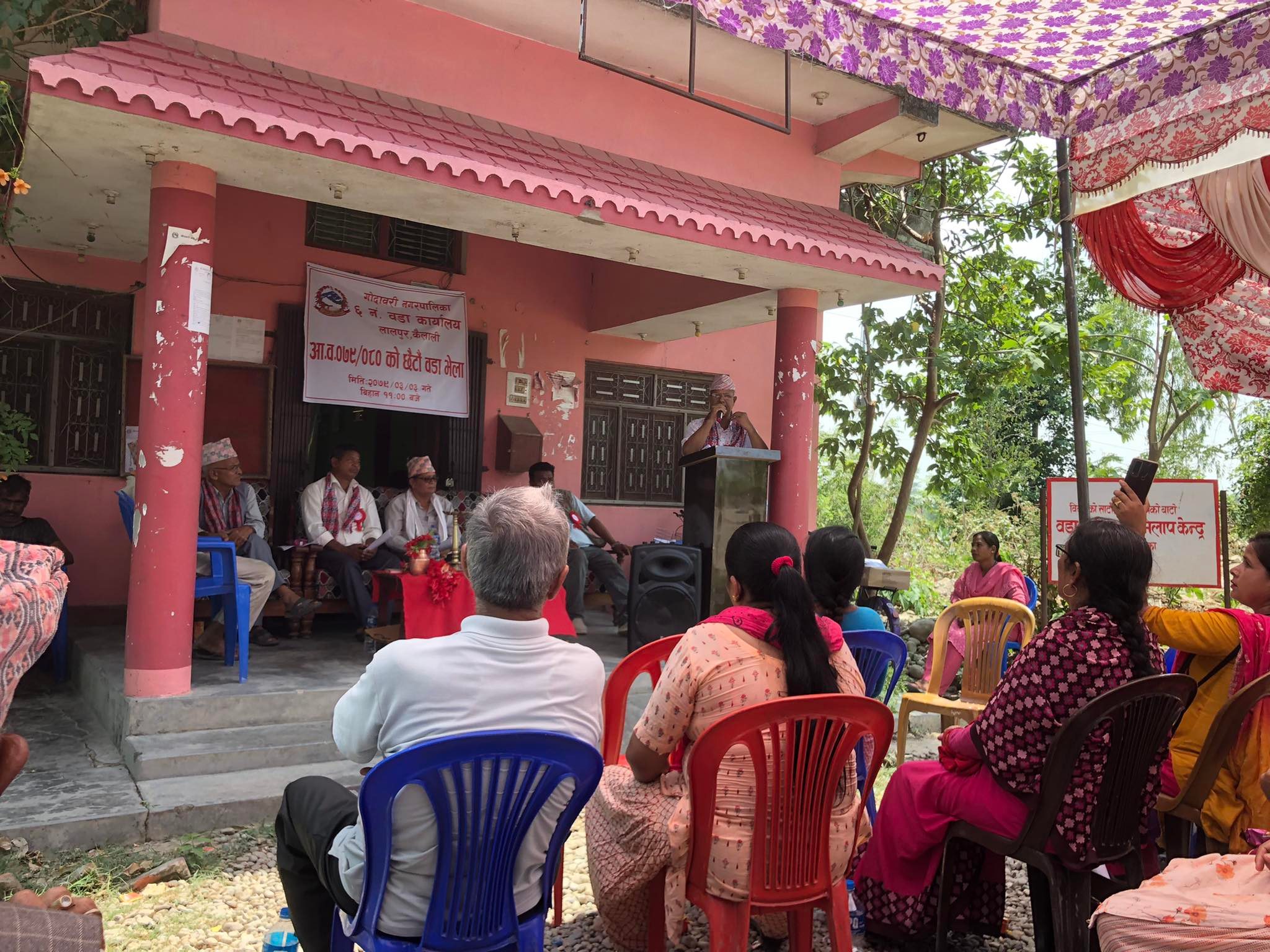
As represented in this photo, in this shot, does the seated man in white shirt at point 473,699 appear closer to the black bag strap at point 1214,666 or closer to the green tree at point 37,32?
the black bag strap at point 1214,666

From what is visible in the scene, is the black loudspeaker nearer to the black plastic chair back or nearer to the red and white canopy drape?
the red and white canopy drape

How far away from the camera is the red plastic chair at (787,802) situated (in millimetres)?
2375

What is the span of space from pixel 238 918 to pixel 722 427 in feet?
16.4

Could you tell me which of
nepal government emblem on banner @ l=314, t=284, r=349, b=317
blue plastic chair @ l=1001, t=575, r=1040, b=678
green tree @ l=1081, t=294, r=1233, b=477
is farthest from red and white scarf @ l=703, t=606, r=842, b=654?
green tree @ l=1081, t=294, r=1233, b=477

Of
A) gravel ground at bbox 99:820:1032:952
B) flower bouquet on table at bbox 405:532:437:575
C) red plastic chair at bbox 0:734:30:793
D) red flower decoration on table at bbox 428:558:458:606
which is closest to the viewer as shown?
red plastic chair at bbox 0:734:30:793

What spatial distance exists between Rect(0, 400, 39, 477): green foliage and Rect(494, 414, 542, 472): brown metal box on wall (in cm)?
343

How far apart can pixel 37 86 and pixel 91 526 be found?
368 cm

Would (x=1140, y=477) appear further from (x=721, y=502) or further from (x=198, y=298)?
(x=198, y=298)

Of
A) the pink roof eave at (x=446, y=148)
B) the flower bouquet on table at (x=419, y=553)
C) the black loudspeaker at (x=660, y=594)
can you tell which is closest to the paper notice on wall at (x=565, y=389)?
the flower bouquet on table at (x=419, y=553)

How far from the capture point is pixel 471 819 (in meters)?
A: 2.03

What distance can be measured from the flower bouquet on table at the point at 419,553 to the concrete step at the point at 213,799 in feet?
4.74

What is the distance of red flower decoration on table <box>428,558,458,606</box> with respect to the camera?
5.55 m

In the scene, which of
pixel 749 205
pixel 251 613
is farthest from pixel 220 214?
pixel 749 205

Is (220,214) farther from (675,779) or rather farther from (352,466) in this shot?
(675,779)
